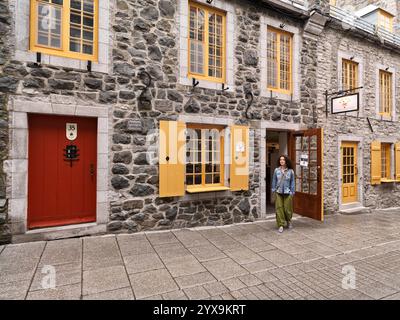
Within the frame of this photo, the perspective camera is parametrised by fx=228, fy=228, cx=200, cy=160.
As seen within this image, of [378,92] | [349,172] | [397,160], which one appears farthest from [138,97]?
[397,160]

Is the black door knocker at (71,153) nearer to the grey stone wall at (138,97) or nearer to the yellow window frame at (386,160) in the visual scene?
the grey stone wall at (138,97)

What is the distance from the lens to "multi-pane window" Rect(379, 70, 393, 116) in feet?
30.3

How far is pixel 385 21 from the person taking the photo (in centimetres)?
970

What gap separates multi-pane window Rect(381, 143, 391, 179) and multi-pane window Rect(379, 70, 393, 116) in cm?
136

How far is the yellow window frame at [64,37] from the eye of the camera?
428 cm

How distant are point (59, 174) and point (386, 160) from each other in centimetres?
1187

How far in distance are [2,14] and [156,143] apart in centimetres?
354

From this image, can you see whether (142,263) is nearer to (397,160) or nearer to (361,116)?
(361,116)

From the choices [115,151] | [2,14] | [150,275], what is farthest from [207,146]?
[2,14]

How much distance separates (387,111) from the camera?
31.1 ft

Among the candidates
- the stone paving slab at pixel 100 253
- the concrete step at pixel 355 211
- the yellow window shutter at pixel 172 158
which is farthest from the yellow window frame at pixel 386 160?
the stone paving slab at pixel 100 253

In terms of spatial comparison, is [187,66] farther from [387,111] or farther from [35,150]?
[387,111]

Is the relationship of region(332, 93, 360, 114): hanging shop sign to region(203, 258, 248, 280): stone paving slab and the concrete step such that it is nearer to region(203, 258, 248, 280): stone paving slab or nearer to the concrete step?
the concrete step

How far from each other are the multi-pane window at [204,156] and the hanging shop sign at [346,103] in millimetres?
3947
